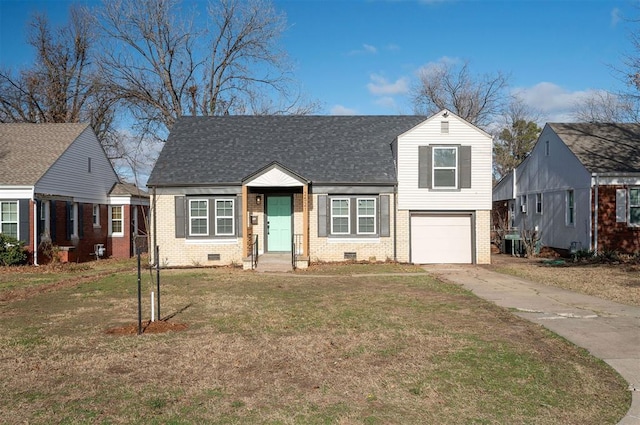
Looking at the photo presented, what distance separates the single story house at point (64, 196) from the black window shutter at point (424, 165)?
1008cm

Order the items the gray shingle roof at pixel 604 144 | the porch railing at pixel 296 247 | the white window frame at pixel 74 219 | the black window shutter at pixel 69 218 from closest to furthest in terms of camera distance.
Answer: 1. the porch railing at pixel 296 247
2. the gray shingle roof at pixel 604 144
3. the black window shutter at pixel 69 218
4. the white window frame at pixel 74 219

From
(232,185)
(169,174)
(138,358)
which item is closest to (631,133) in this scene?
(232,185)

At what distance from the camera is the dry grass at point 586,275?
12.5m

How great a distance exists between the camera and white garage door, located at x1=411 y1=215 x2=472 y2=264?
20250 millimetres

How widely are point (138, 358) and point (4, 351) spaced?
2038 mm

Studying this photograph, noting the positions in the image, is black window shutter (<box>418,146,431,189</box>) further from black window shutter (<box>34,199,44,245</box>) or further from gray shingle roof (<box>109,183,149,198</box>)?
black window shutter (<box>34,199,44,245</box>)

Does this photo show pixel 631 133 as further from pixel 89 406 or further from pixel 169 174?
pixel 89 406

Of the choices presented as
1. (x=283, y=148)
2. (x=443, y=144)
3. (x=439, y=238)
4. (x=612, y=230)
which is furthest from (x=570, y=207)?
(x=283, y=148)

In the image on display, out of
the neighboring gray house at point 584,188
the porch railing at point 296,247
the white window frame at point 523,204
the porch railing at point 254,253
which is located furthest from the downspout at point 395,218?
the white window frame at point 523,204

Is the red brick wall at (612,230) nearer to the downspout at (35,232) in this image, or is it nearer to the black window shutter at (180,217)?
the black window shutter at (180,217)

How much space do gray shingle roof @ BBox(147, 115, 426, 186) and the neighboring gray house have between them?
6.93 metres

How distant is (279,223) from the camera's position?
20.3 metres

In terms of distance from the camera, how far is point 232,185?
64.2 feet

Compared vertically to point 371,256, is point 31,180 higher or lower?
higher
